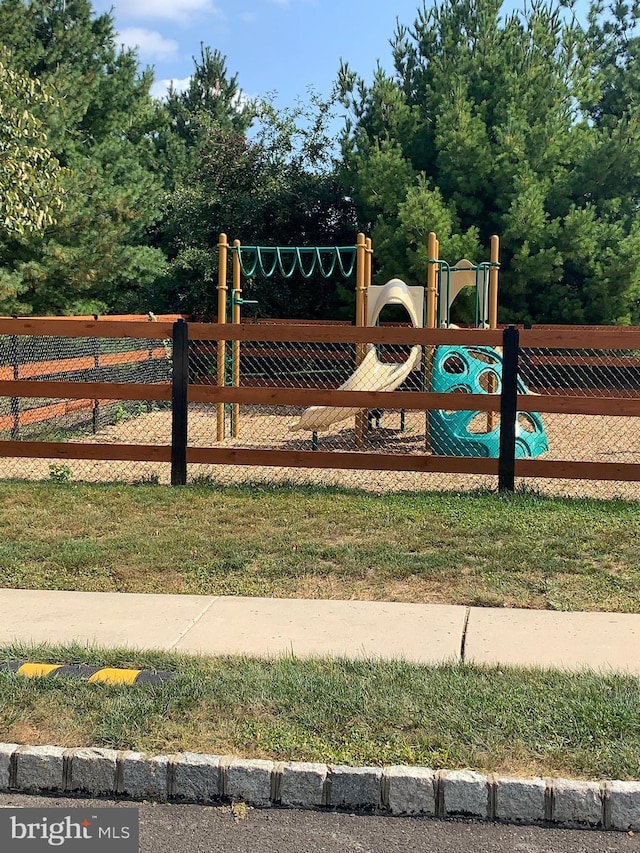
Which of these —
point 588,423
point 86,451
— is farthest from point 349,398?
point 588,423

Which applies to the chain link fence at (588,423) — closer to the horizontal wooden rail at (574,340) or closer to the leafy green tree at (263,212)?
the horizontal wooden rail at (574,340)

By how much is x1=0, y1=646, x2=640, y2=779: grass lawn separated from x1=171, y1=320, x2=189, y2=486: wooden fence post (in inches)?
165

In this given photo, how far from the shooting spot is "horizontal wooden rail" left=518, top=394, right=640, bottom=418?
315 inches

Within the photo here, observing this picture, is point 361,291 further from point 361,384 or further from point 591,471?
point 591,471

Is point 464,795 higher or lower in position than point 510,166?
lower

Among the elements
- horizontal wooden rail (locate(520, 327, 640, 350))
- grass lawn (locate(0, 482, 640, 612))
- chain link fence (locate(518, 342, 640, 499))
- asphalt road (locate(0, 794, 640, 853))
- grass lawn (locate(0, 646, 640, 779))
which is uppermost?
horizontal wooden rail (locate(520, 327, 640, 350))

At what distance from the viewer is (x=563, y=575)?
6000mm

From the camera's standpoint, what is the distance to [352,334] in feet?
28.3

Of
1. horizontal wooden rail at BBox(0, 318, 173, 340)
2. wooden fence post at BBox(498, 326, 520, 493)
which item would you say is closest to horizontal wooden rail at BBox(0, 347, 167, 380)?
horizontal wooden rail at BBox(0, 318, 173, 340)

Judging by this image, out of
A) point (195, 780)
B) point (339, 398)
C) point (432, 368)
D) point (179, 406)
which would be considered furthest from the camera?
point (432, 368)

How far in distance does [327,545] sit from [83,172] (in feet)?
49.4

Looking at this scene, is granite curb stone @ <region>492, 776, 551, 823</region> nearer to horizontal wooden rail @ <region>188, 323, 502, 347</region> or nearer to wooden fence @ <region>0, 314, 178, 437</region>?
horizontal wooden rail @ <region>188, 323, 502, 347</region>

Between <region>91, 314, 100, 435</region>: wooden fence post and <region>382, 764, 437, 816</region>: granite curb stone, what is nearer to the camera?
<region>382, 764, 437, 816</region>: granite curb stone

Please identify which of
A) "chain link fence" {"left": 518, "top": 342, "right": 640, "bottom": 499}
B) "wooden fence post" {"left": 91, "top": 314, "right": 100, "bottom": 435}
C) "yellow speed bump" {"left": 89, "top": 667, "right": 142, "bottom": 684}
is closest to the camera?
"yellow speed bump" {"left": 89, "top": 667, "right": 142, "bottom": 684}
